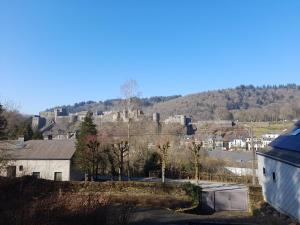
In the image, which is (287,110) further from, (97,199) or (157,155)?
(97,199)

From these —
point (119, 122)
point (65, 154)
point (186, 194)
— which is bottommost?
point (186, 194)

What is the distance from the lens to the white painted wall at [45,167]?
3519cm

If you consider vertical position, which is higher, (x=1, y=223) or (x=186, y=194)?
(x=1, y=223)

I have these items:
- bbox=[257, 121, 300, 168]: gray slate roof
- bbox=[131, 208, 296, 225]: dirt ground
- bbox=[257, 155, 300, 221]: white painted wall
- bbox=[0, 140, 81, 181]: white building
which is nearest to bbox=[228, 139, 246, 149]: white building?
bbox=[0, 140, 81, 181]: white building

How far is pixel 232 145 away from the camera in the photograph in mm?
94250

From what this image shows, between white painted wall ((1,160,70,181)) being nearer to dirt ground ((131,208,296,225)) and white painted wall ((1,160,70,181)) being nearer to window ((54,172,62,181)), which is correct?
window ((54,172,62,181))

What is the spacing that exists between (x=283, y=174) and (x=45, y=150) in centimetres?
2652

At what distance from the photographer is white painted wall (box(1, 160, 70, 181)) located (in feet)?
115

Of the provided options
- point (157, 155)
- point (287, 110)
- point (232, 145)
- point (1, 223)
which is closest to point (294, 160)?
point (1, 223)

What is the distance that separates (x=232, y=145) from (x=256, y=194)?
232 ft

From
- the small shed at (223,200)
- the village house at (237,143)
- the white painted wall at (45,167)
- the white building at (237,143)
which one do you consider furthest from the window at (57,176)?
the village house at (237,143)

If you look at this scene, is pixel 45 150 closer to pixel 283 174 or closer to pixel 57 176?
pixel 57 176

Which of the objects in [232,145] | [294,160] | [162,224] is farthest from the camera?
[232,145]

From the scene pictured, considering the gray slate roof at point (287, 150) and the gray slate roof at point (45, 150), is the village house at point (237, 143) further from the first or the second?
the gray slate roof at point (287, 150)
